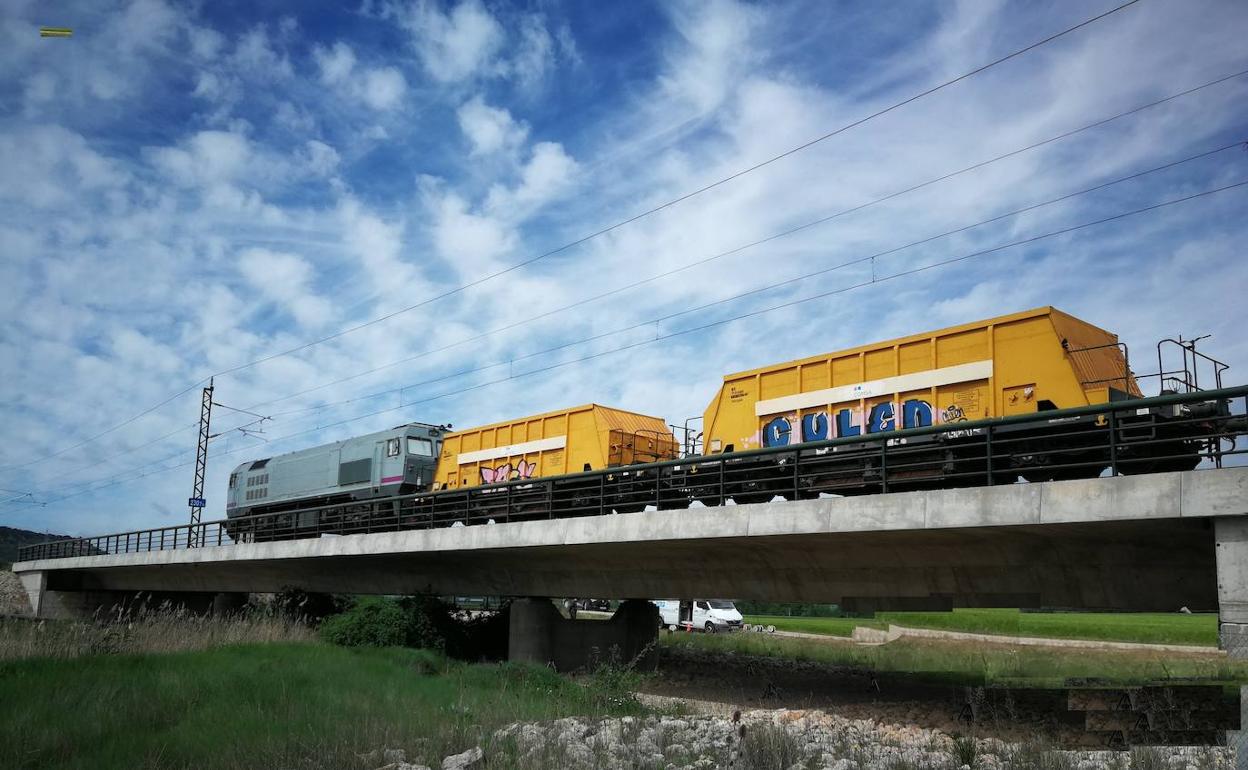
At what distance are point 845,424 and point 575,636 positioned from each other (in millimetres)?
9467

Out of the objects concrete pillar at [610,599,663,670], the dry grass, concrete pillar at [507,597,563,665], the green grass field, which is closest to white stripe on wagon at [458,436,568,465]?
concrete pillar at [507,597,563,665]

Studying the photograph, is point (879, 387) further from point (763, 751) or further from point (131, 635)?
point (131, 635)

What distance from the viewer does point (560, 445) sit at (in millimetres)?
25641

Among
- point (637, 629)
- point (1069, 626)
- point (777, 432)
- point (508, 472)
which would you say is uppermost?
point (777, 432)

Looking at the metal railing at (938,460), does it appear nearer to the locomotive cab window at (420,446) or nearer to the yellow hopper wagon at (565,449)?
the yellow hopper wagon at (565,449)

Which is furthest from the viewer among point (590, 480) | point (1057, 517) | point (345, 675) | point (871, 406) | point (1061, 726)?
point (590, 480)

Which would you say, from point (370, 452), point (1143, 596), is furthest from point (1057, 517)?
point (370, 452)

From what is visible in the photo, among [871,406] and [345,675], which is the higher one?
[871,406]

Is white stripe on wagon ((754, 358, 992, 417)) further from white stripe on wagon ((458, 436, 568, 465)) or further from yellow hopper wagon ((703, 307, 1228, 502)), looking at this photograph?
white stripe on wagon ((458, 436, 568, 465))

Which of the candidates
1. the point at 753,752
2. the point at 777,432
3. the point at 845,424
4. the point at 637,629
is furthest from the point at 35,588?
the point at 753,752

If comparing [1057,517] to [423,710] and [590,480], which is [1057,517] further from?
[590,480]

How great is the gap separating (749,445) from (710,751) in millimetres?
10214

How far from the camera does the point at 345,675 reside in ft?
56.3

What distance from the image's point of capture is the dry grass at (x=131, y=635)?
58.3ft
